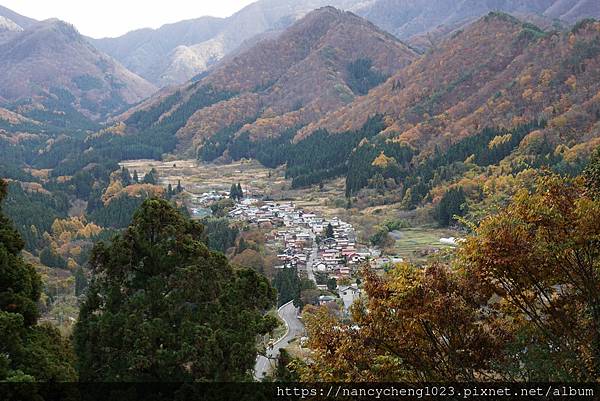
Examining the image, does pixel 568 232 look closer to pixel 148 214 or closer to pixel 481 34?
pixel 148 214

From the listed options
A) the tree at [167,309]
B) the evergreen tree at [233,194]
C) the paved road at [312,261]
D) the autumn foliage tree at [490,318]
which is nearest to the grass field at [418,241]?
the paved road at [312,261]

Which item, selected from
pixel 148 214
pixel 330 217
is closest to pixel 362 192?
pixel 330 217

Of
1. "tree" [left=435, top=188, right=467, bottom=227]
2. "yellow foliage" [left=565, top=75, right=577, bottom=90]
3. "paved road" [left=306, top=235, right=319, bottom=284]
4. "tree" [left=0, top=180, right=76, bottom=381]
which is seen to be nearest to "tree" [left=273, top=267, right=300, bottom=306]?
"paved road" [left=306, top=235, right=319, bottom=284]

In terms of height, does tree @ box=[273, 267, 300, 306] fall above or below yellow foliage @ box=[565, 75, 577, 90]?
below

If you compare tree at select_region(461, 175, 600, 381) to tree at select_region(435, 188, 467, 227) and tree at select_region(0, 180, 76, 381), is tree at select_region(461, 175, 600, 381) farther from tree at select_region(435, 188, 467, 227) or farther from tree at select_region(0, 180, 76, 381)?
tree at select_region(435, 188, 467, 227)

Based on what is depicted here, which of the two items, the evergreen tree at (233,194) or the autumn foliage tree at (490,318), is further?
the evergreen tree at (233,194)

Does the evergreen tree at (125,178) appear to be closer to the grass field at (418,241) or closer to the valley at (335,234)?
the valley at (335,234)
